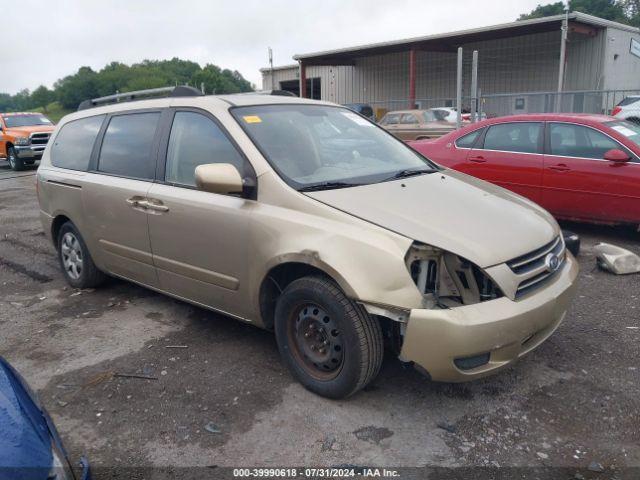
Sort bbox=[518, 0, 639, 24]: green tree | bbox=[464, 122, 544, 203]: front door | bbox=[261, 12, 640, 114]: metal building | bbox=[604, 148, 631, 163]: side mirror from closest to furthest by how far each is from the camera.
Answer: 1. bbox=[604, 148, 631, 163]: side mirror
2. bbox=[464, 122, 544, 203]: front door
3. bbox=[261, 12, 640, 114]: metal building
4. bbox=[518, 0, 639, 24]: green tree

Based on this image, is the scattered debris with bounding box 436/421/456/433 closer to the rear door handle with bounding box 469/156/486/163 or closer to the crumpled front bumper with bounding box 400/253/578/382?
the crumpled front bumper with bounding box 400/253/578/382

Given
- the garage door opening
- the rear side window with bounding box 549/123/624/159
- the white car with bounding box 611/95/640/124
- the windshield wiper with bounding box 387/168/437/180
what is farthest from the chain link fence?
the garage door opening

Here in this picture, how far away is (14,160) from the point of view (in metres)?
18.0

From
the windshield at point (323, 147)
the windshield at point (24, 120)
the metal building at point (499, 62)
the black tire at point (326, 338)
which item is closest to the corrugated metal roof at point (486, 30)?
the metal building at point (499, 62)

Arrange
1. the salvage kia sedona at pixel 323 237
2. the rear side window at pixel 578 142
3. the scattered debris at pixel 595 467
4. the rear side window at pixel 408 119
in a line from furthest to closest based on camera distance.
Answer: the rear side window at pixel 408 119 < the rear side window at pixel 578 142 < the salvage kia sedona at pixel 323 237 < the scattered debris at pixel 595 467

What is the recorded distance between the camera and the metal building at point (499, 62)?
22.6 m

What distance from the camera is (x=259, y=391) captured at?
134 inches

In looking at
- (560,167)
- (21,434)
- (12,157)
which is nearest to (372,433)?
(21,434)

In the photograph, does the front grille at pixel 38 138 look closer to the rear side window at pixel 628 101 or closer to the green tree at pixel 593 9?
the rear side window at pixel 628 101

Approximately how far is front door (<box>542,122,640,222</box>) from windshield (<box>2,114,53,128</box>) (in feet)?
57.2

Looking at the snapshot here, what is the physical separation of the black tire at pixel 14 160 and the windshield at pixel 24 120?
0.96 m

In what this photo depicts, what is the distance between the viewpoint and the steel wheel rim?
10.3 feet

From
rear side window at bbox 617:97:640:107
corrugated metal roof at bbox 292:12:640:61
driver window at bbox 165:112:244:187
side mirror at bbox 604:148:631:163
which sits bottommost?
side mirror at bbox 604:148:631:163

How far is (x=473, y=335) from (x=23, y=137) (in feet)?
59.8
